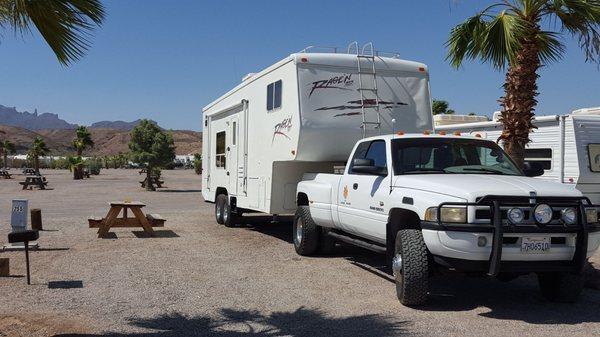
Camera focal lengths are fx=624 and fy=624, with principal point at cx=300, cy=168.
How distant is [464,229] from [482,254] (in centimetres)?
31

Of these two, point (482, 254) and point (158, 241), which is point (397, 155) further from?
point (158, 241)

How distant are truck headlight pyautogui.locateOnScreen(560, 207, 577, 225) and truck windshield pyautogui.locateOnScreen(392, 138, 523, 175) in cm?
131

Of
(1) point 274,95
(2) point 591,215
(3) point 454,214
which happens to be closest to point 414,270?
(3) point 454,214

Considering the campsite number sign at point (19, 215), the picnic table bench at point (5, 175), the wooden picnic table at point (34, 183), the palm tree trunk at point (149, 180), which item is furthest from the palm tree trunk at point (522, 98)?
the picnic table bench at point (5, 175)

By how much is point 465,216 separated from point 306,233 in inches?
165

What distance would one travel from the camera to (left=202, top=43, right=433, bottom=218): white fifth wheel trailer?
10.3 metres

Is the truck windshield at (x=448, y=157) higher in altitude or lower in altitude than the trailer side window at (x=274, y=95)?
lower

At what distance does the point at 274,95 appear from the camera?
36.9 feet

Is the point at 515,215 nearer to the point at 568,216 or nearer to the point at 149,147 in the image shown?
the point at 568,216

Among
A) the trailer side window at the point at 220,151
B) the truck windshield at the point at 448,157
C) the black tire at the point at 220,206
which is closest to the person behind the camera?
the truck windshield at the point at 448,157

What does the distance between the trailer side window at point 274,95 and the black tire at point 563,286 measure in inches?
219

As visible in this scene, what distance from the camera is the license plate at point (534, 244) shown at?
6203 millimetres

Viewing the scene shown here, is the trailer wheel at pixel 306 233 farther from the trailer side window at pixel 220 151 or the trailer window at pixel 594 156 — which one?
the trailer window at pixel 594 156

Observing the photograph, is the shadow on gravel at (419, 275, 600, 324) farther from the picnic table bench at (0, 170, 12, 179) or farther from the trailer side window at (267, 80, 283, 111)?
the picnic table bench at (0, 170, 12, 179)
